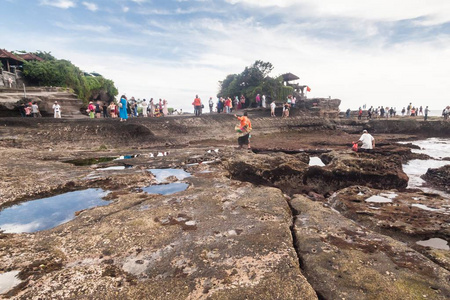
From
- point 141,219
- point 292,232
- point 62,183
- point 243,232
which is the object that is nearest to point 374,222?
point 292,232

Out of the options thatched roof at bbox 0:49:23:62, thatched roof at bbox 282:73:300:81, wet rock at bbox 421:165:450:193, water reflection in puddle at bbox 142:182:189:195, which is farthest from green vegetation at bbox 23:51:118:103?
wet rock at bbox 421:165:450:193

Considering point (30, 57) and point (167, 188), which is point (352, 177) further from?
point (30, 57)

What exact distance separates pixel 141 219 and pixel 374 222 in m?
4.33

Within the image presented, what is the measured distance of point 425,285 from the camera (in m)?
2.85

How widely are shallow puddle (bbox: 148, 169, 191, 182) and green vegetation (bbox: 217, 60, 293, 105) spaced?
1382 inches

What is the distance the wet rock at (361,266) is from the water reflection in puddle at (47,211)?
4.37 meters

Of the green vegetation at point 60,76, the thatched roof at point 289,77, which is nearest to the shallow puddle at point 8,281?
the green vegetation at point 60,76

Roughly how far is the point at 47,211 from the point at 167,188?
2.62 meters

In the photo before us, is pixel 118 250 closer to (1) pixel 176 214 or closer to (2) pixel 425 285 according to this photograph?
(1) pixel 176 214

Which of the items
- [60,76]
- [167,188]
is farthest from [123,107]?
[60,76]

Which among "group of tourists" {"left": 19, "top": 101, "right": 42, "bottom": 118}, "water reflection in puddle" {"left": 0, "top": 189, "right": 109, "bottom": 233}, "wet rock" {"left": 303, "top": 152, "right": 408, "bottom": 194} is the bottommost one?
"wet rock" {"left": 303, "top": 152, "right": 408, "bottom": 194}

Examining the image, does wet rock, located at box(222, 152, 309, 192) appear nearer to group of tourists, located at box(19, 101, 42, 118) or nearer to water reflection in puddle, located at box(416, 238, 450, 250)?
water reflection in puddle, located at box(416, 238, 450, 250)

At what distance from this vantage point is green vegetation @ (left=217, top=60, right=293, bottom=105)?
1676 inches

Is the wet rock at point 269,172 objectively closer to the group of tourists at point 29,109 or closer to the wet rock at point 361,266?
the wet rock at point 361,266
